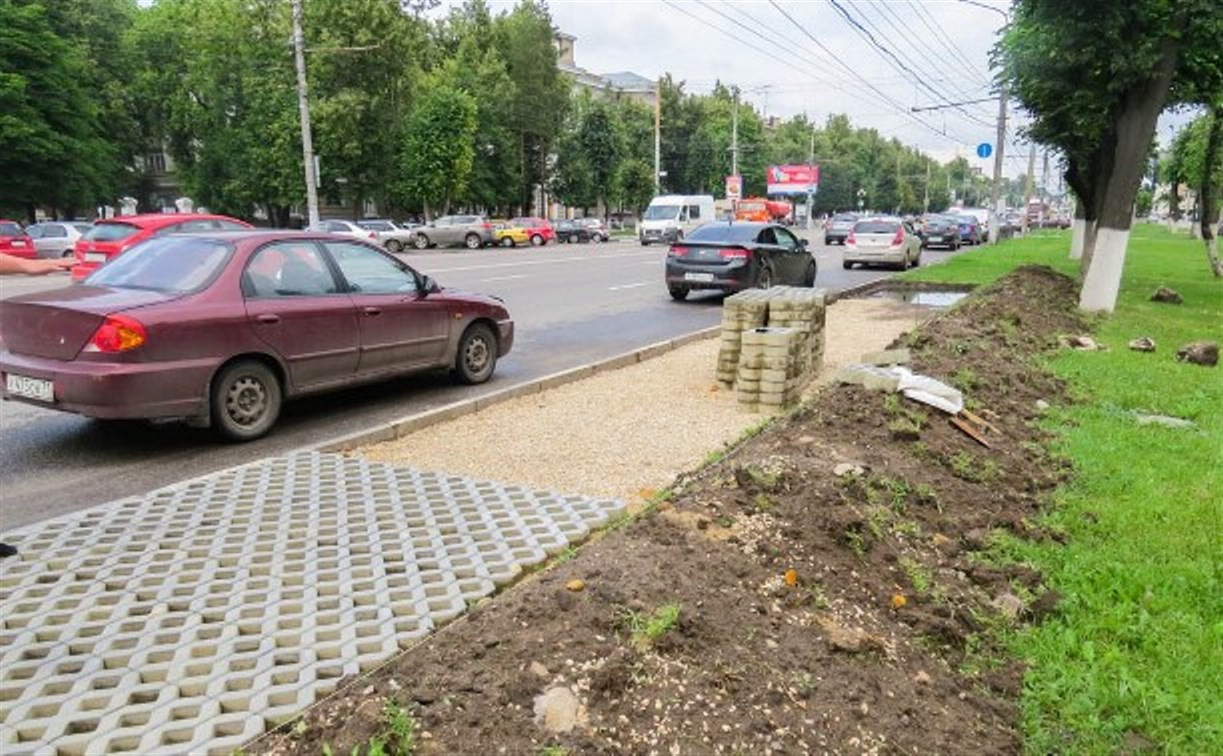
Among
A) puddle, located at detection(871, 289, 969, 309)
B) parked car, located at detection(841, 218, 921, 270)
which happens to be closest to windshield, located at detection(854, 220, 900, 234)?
parked car, located at detection(841, 218, 921, 270)

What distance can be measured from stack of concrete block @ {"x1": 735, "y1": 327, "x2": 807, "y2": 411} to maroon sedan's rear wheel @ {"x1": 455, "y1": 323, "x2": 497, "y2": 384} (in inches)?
102

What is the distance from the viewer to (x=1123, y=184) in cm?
1423

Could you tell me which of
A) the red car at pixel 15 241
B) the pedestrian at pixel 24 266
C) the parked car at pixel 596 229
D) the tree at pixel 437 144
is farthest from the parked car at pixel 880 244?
the parked car at pixel 596 229

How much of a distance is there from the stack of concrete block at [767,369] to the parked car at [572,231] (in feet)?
140

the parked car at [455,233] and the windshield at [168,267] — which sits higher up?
the windshield at [168,267]

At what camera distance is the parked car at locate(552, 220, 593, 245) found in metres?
49.8

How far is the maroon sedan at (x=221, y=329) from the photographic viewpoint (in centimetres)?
566

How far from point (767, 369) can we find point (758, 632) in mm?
4352

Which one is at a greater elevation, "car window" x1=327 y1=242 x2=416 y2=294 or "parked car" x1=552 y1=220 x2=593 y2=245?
"car window" x1=327 y1=242 x2=416 y2=294

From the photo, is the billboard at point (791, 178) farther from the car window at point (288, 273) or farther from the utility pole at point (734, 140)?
the car window at point (288, 273)

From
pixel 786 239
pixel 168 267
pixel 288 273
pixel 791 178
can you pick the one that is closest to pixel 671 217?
pixel 786 239

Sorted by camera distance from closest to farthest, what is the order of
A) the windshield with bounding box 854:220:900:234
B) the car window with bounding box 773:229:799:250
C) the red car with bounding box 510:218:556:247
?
1. the car window with bounding box 773:229:799:250
2. the windshield with bounding box 854:220:900:234
3. the red car with bounding box 510:218:556:247

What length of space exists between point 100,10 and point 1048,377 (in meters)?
55.1

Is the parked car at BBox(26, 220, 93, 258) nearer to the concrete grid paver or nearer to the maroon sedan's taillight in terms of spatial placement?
the maroon sedan's taillight
